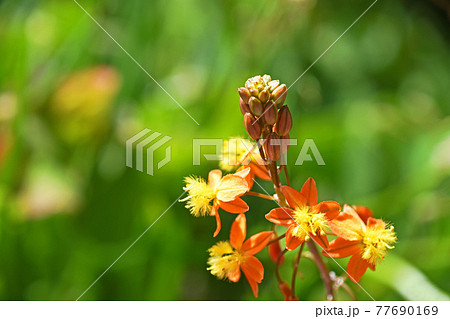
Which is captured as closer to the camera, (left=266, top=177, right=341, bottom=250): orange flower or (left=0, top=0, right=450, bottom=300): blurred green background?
(left=266, top=177, right=341, bottom=250): orange flower

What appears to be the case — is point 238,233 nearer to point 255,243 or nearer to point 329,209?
point 255,243

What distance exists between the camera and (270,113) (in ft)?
1.87

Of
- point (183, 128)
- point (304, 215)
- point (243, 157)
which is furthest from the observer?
point (183, 128)

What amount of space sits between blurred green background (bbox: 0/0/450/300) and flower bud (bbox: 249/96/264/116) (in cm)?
43

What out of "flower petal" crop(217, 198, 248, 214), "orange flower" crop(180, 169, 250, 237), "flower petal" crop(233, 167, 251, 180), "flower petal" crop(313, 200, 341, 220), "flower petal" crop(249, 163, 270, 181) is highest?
"flower petal" crop(249, 163, 270, 181)

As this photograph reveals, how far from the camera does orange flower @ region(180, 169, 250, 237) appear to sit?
1.90ft

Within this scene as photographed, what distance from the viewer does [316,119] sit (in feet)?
4.05

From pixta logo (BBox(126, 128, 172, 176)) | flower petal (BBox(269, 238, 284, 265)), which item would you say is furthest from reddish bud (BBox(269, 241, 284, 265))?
pixta logo (BBox(126, 128, 172, 176))

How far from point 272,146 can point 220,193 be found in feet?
0.31

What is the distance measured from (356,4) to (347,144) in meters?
0.66

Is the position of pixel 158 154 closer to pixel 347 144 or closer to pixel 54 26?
pixel 347 144

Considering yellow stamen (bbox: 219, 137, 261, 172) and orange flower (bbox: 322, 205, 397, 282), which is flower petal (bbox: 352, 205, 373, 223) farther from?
yellow stamen (bbox: 219, 137, 261, 172)

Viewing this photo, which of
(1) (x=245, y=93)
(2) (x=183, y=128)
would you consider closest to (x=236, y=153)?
(1) (x=245, y=93)
